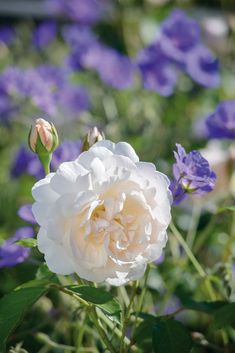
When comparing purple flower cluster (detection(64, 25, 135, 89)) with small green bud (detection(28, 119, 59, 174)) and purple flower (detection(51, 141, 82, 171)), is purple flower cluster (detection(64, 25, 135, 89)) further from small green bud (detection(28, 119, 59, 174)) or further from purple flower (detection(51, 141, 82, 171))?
small green bud (detection(28, 119, 59, 174))

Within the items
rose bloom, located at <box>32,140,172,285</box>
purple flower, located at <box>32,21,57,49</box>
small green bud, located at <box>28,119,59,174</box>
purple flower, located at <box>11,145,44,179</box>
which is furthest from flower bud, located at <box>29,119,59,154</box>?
purple flower, located at <box>32,21,57,49</box>

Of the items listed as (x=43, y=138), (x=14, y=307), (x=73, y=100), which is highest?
(x=43, y=138)

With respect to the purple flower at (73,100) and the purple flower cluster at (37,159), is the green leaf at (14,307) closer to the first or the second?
the purple flower cluster at (37,159)

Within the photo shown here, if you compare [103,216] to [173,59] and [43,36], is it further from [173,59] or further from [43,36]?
[43,36]

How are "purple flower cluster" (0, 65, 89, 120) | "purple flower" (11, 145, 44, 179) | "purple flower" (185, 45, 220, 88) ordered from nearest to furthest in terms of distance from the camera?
"purple flower" (11, 145, 44, 179) → "purple flower cluster" (0, 65, 89, 120) → "purple flower" (185, 45, 220, 88)

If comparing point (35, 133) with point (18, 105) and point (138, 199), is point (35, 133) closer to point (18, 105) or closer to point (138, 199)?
point (138, 199)

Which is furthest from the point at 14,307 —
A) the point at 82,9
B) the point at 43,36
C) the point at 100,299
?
the point at 82,9

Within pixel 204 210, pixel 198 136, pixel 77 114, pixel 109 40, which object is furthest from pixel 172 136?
pixel 109 40
